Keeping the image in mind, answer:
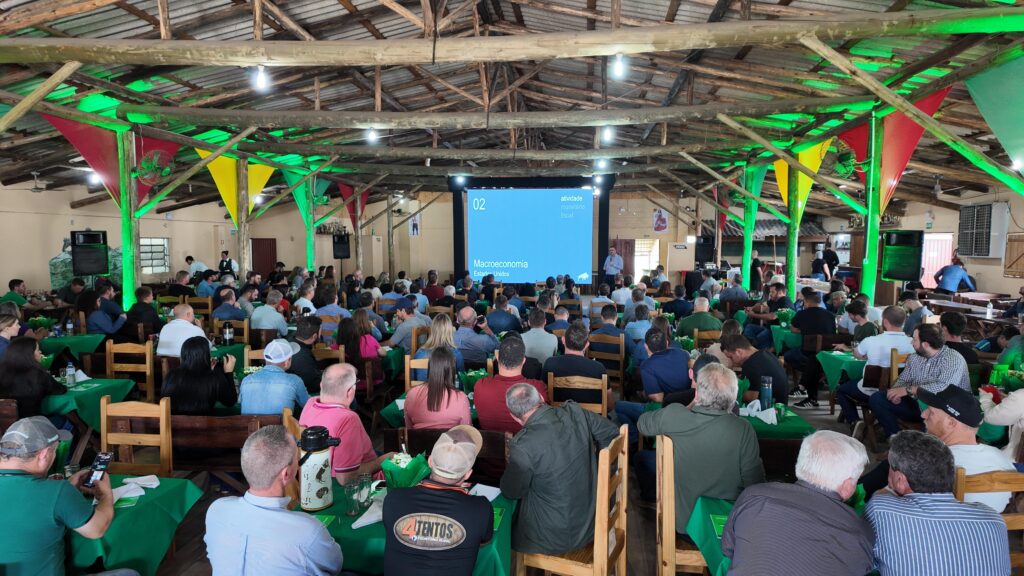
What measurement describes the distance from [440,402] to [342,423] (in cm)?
67

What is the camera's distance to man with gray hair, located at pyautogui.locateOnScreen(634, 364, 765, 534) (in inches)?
106

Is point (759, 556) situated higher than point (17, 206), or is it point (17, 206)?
point (17, 206)

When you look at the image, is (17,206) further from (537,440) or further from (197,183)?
(537,440)

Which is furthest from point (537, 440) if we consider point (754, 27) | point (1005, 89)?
point (1005, 89)

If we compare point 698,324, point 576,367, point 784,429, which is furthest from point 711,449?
point 698,324

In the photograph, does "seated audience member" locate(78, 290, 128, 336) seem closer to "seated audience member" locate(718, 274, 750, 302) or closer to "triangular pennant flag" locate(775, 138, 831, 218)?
"seated audience member" locate(718, 274, 750, 302)

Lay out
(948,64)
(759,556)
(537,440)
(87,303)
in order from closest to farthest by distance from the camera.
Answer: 1. (759,556)
2. (537,440)
3. (948,64)
4. (87,303)

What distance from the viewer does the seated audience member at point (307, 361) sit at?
4.71 m

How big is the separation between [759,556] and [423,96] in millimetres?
10601

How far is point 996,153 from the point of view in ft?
32.1

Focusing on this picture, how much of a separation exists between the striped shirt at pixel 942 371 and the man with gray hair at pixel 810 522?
109 inches

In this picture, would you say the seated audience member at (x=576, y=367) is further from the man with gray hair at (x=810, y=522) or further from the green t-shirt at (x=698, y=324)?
the green t-shirt at (x=698, y=324)

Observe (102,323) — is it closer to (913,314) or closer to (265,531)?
(265,531)

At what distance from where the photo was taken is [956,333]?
4.93m
